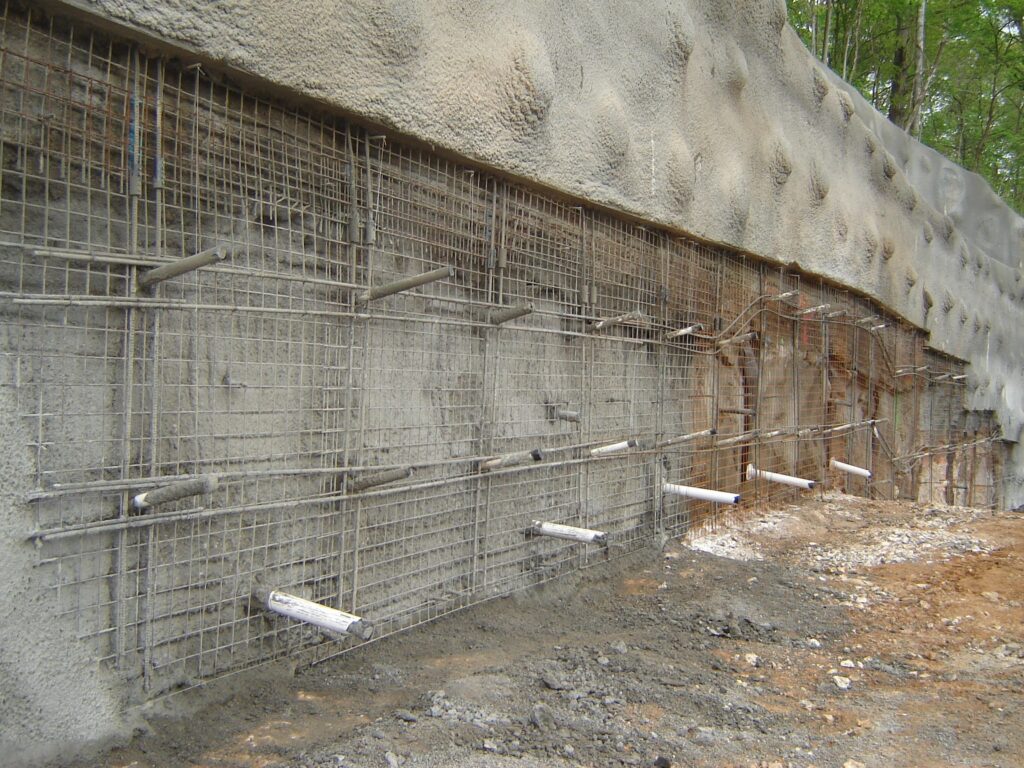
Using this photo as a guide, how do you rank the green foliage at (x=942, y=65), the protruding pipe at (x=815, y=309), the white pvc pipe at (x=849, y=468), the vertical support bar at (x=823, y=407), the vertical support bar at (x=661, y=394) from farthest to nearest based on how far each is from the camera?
the green foliage at (x=942, y=65), the vertical support bar at (x=823, y=407), the protruding pipe at (x=815, y=309), the white pvc pipe at (x=849, y=468), the vertical support bar at (x=661, y=394)

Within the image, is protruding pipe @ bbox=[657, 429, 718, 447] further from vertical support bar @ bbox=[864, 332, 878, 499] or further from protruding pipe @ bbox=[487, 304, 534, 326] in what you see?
vertical support bar @ bbox=[864, 332, 878, 499]

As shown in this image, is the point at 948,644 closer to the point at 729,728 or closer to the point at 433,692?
the point at 729,728

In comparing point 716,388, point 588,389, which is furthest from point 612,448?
point 716,388

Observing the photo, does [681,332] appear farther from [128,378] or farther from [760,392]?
[128,378]

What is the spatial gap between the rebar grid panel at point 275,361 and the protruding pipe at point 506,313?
0.06 feet

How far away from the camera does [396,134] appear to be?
135 inches

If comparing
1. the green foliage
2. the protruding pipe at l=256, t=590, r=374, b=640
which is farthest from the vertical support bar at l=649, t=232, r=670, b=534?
the green foliage

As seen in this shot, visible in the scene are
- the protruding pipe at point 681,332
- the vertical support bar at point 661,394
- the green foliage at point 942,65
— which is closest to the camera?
the protruding pipe at point 681,332

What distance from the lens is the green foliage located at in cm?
1540

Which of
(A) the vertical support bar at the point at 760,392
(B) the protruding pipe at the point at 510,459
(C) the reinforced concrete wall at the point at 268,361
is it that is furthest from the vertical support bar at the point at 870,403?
(B) the protruding pipe at the point at 510,459

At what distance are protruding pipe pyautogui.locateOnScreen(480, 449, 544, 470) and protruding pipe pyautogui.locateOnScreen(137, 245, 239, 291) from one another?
6.08 ft

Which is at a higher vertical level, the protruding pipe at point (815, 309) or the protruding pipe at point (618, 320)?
the protruding pipe at point (815, 309)

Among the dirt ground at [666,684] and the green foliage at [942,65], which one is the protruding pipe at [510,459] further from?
the green foliage at [942,65]

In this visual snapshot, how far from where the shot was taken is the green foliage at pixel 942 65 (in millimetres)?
15398
